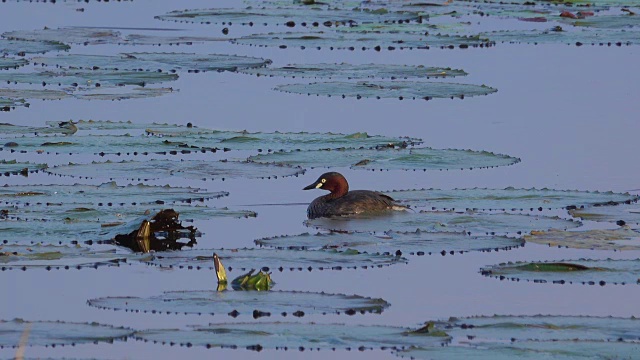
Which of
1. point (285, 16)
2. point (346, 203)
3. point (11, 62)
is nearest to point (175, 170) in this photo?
point (346, 203)

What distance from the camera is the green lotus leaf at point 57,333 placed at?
7965mm

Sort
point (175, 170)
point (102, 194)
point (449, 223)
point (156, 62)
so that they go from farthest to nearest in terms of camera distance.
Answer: point (156, 62) < point (175, 170) < point (102, 194) < point (449, 223)

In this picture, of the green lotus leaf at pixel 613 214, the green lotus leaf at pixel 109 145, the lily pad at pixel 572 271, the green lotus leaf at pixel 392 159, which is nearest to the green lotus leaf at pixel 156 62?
the green lotus leaf at pixel 109 145

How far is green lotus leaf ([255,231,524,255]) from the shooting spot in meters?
10.2

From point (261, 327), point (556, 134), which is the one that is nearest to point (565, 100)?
point (556, 134)

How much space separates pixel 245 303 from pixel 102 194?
313cm

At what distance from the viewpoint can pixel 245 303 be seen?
344 inches

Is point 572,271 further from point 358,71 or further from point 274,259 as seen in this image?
point 358,71

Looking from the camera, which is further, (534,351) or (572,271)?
(572,271)

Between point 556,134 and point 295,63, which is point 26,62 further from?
point 556,134

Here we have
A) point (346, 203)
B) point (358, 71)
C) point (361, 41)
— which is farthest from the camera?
point (361, 41)

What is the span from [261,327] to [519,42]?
13.5m

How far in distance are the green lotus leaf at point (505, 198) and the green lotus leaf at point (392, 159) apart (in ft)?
3.48

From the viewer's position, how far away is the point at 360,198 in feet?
37.8
